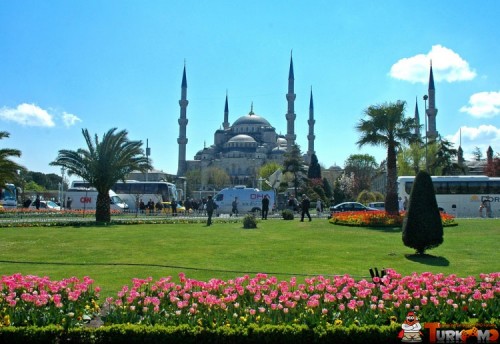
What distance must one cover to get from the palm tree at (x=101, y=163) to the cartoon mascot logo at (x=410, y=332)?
21.1m

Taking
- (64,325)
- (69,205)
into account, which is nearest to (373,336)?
(64,325)

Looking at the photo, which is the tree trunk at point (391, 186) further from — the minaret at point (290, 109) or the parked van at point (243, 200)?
the minaret at point (290, 109)

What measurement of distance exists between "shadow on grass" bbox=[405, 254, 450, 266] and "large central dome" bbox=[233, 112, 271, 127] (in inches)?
4254

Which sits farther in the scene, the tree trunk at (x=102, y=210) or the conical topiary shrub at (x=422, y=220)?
the tree trunk at (x=102, y=210)

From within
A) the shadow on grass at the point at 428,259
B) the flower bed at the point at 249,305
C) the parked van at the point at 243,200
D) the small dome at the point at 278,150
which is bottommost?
the flower bed at the point at 249,305

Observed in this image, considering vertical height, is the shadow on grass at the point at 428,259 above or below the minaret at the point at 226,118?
below

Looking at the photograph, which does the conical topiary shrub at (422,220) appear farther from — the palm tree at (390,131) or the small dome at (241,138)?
the small dome at (241,138)

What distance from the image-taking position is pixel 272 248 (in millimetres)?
12906

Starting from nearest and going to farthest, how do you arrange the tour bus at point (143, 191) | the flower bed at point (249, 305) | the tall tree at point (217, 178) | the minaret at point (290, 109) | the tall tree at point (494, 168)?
the flower bed at point (249, 305) < the tour bus at point (143, 191) < the tall tree at point (494, 168) < the minaret at point (290, 109) < the tall tree at point (217, 178)

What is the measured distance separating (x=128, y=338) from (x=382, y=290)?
3143mm

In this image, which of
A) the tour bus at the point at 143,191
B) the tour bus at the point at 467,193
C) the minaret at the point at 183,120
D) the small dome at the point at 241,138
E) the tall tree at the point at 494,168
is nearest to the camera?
the tour bus at the point at 467,193

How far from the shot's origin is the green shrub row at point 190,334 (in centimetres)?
527

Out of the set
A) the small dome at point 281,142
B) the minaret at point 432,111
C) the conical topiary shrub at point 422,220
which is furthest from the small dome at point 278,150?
the conical topiary shrub at point 422,220

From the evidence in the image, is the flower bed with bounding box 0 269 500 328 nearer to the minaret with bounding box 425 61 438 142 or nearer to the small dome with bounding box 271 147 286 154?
the minaret with bounding box 425 61 438 142
